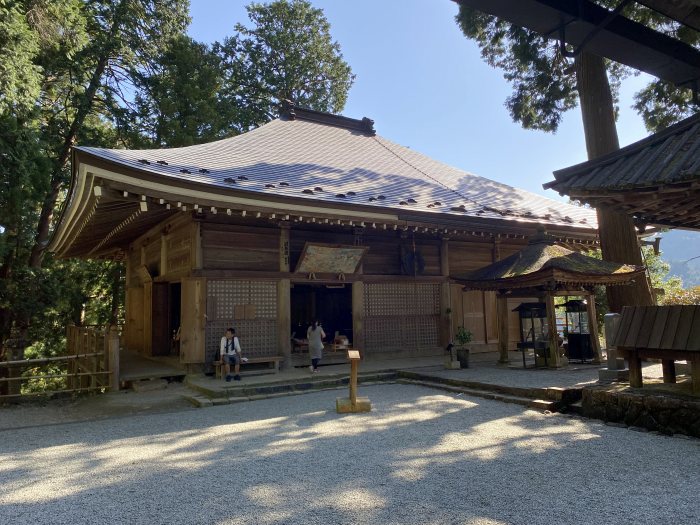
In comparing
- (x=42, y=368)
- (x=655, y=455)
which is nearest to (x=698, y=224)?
(x=655, y=455)

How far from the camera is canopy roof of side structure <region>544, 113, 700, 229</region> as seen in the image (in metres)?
4.17

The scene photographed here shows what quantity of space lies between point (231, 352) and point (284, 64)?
19.9 metres

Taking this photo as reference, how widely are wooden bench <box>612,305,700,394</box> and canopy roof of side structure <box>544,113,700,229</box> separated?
42.0 inches

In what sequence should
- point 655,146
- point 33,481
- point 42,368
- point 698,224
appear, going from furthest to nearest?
point 42,368 < point 698,224 < point 655,146 < point 33,481

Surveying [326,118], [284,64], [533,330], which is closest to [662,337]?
[533,330]

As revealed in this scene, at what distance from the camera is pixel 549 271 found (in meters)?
8.35

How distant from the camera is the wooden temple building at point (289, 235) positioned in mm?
8195

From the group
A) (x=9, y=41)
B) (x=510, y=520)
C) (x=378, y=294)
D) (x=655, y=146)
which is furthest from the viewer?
(x=378, y=294)

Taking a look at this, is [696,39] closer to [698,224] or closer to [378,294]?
[698,224]

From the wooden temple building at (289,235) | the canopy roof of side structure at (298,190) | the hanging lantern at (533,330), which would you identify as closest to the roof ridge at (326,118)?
the canopy roof of side structure at (298,190)

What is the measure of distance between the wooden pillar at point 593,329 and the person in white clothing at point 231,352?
7137 millimetres

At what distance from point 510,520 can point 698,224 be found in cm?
447

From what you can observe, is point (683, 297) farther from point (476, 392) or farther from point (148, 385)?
point (148, 385)

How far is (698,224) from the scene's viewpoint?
529 cm
